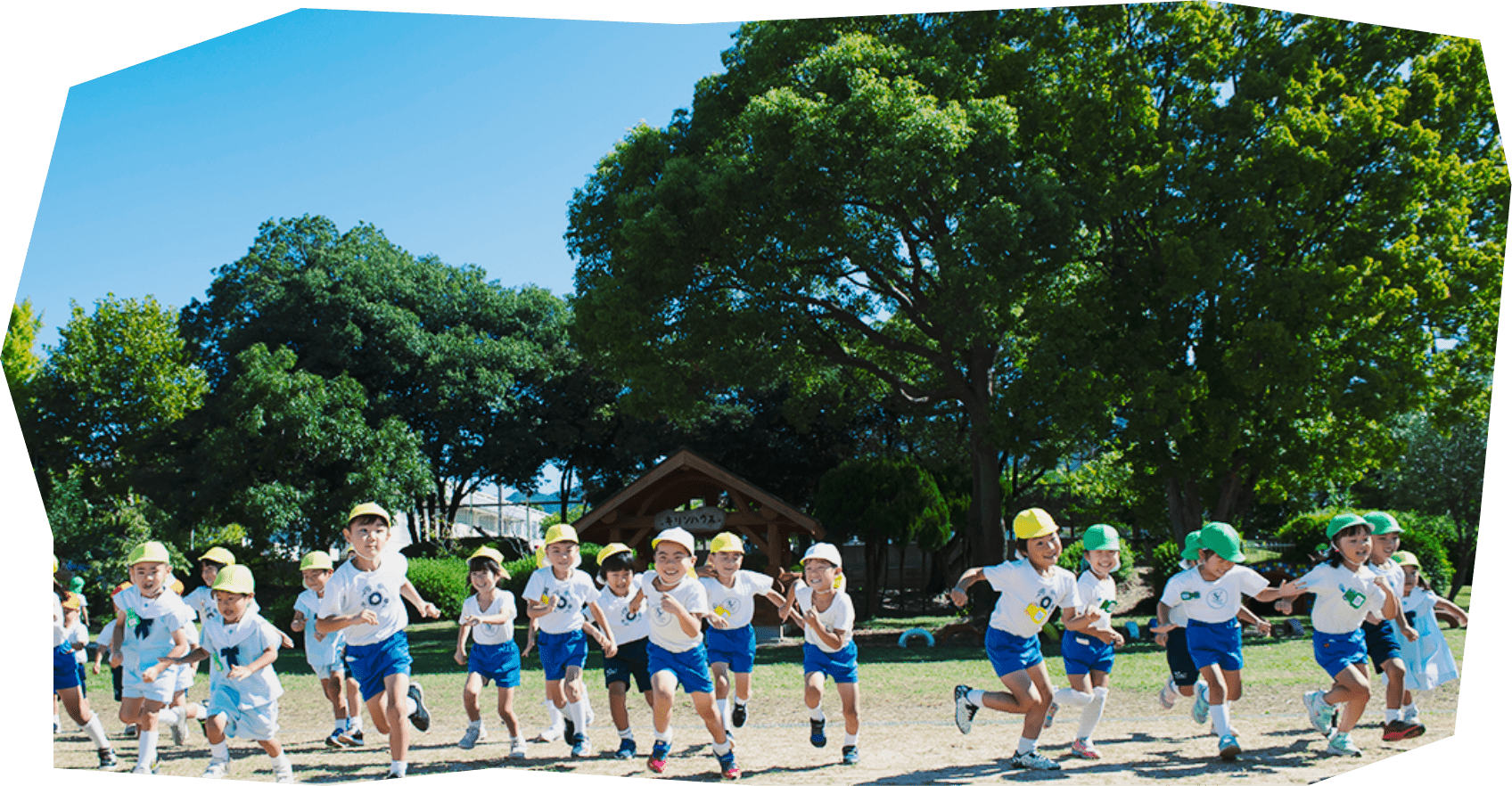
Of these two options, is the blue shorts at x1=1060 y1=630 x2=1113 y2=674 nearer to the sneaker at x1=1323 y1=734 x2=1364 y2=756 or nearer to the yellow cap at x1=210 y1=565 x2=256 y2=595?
the sneaker at x1=1323 y1=734 x2=1364 y2=756

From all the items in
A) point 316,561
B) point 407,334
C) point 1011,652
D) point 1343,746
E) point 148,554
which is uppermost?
point 407,334

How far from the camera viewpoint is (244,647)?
7.82m

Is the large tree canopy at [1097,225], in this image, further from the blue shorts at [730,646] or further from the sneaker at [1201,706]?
the blue shorts at [730,646]

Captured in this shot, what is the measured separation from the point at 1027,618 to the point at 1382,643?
308cm

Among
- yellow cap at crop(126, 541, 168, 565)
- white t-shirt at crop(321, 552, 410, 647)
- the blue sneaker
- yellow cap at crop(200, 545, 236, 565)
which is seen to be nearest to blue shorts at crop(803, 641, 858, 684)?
the blue sneaker

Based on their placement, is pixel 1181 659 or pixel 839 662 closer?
pixel 839 662

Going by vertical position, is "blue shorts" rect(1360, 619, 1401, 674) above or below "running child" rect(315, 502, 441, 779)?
below

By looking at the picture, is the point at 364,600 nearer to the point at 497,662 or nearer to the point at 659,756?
the point at 497,662

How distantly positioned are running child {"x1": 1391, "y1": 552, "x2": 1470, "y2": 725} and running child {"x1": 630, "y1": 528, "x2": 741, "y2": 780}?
542 cm

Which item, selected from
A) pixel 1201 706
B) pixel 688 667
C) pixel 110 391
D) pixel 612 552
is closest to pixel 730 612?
pixel 612 552

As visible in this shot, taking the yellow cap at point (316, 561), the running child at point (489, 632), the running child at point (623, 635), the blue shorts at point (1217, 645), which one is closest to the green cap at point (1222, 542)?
the blue shorts at point (1217, 645)

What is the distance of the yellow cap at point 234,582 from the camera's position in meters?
7.68

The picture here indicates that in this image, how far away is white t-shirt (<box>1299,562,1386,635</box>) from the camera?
26.2 feet

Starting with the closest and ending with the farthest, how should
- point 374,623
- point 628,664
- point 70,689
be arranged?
point 374,623, point 628,664, point 70,689
